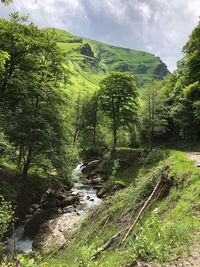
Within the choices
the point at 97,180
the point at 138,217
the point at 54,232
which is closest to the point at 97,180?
the point at 97,180

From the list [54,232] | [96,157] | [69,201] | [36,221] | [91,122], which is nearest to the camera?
[54,232]

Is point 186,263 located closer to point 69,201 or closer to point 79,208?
point 79,208

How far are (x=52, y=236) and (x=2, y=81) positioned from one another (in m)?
12.2

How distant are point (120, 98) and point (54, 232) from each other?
2671cm

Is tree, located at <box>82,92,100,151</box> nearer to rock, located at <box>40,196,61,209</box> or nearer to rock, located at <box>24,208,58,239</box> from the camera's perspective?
rock, located at <box>40,196,61,209</box>

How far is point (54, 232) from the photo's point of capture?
1734 cm

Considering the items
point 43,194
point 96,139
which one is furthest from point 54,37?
point 96,139

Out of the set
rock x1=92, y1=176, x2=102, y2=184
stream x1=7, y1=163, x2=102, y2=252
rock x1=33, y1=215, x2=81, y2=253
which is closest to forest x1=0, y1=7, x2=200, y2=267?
rock x1=92, y1=176, x2=102, y2=184

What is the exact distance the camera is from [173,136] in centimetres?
4806

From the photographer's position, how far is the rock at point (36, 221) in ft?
61.4

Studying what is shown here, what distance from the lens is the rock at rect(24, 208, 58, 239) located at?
61.4 ft

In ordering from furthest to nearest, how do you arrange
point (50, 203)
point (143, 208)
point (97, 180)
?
point (97, 180), point (50, 203), point (143, 208)

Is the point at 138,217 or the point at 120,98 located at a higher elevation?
the point at 120,98

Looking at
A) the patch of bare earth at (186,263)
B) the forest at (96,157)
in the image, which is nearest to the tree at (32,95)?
the forest at (96,157)
